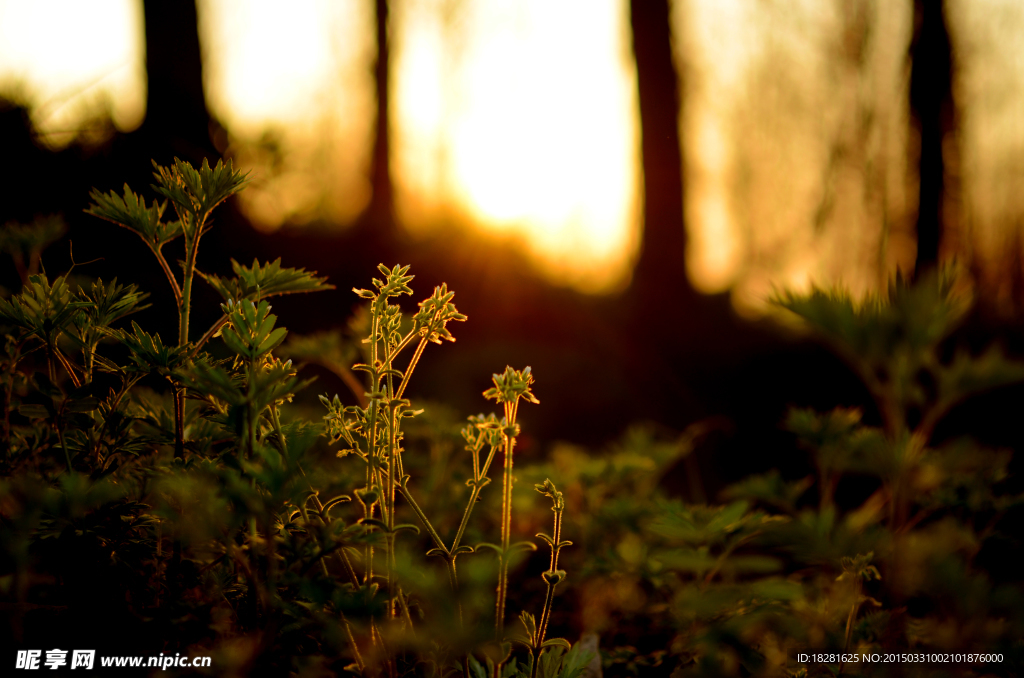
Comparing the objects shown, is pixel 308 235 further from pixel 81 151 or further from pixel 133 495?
pixel 133 495

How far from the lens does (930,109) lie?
16.8ft

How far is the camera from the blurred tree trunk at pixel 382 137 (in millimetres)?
6781

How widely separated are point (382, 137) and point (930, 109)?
5.88 meters

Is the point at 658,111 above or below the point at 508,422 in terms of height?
above

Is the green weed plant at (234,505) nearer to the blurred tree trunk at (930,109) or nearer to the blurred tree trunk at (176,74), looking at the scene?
the blurred tree trunk at (176,74)

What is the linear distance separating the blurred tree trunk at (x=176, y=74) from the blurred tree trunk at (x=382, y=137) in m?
2.54

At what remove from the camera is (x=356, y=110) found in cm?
761

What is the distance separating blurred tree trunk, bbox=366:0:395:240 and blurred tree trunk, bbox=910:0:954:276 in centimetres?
553

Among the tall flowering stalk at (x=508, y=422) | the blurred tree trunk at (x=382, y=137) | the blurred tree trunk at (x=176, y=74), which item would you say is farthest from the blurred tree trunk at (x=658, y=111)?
the tall flowering stalk at (x=508, y=422)

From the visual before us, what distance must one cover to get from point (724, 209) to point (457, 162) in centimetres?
475

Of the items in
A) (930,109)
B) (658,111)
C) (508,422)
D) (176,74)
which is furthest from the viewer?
(658,111)

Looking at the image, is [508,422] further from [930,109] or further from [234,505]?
[930,109]

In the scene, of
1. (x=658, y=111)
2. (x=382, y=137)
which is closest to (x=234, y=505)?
(x=658, y=111)

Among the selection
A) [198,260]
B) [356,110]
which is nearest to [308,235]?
[198,260]
